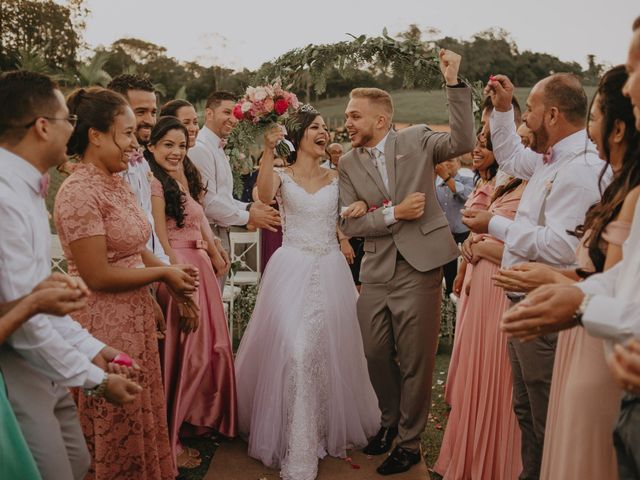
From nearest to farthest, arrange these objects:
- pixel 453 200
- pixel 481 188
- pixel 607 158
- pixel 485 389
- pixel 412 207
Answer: pixel 607 158
pixel 485 389
pixel 412 207
pixel 481 188
pixel 453 200

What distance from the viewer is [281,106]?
176 inches

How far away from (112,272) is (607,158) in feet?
7.44

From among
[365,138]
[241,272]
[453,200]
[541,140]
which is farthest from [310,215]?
[453,200]

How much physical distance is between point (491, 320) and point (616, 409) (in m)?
1.70

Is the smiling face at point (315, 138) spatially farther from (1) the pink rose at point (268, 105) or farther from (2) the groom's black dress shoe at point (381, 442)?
(2) the groom's black dress shoe at point (381, 442)

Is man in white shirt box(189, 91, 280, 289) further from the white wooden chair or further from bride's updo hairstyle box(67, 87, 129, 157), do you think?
bride's updo hairstyle box(67, 87, 129, 157)

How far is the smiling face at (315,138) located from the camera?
15.1 ft

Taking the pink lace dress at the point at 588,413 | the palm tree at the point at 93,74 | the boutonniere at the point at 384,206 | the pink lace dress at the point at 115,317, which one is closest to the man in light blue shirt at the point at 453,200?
the boutonniere at the point at 384,206

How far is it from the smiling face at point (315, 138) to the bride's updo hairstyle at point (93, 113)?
181 cm

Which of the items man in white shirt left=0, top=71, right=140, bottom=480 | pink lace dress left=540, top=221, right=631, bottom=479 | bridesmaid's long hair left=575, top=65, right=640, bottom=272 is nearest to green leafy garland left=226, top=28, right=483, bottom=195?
man in white shirt left=0, top=71, right=140, bottom=480

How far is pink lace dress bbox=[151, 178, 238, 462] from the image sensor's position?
13.9ft

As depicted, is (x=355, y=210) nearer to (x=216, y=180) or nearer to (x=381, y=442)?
(x=381, y=442)

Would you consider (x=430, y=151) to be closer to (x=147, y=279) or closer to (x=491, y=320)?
(x=491, y=320)

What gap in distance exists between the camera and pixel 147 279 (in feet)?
10.0
